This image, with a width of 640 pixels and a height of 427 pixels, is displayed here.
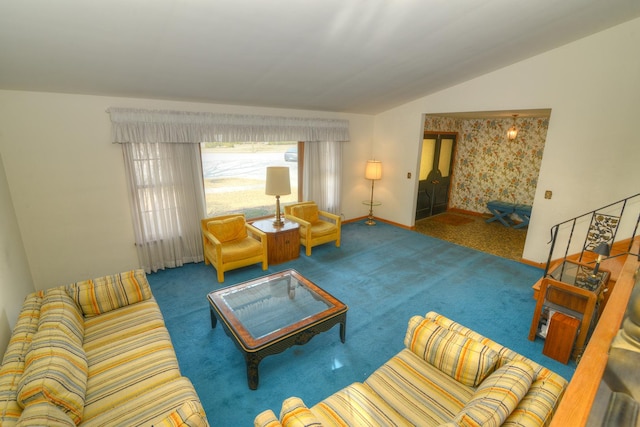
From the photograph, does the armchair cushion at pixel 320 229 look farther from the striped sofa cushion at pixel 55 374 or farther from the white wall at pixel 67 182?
the striped sofa cushion at pixel 55 374

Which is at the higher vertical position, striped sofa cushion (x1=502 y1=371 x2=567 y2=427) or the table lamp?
the table lamp

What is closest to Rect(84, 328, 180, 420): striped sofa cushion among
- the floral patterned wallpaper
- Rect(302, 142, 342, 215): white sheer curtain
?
Rect(302, 142, 342, 215): white sheer curtain

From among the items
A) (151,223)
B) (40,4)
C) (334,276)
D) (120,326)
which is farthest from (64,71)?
(334,276)

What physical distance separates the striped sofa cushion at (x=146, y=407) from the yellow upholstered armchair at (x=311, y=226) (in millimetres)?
2983

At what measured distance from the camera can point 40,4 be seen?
1.70 m

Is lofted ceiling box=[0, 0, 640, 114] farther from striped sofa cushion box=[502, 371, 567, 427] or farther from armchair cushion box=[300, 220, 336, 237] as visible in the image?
striped sofa cushion box=[502, 371, 567, 427]

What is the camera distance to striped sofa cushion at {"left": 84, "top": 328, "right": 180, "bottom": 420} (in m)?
1.67

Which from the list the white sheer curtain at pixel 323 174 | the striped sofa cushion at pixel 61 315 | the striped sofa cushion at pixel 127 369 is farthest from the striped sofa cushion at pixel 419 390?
the white sheer curtain at pixel 323 174

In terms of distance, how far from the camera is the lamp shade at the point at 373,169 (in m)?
5.95

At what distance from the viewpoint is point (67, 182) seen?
3316mm

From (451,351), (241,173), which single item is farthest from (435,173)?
(451,351)

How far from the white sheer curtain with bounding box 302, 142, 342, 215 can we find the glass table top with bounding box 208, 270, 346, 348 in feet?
8.39

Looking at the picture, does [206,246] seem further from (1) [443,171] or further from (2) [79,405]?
(1) [443,171]

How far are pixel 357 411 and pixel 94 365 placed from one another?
1.68m
